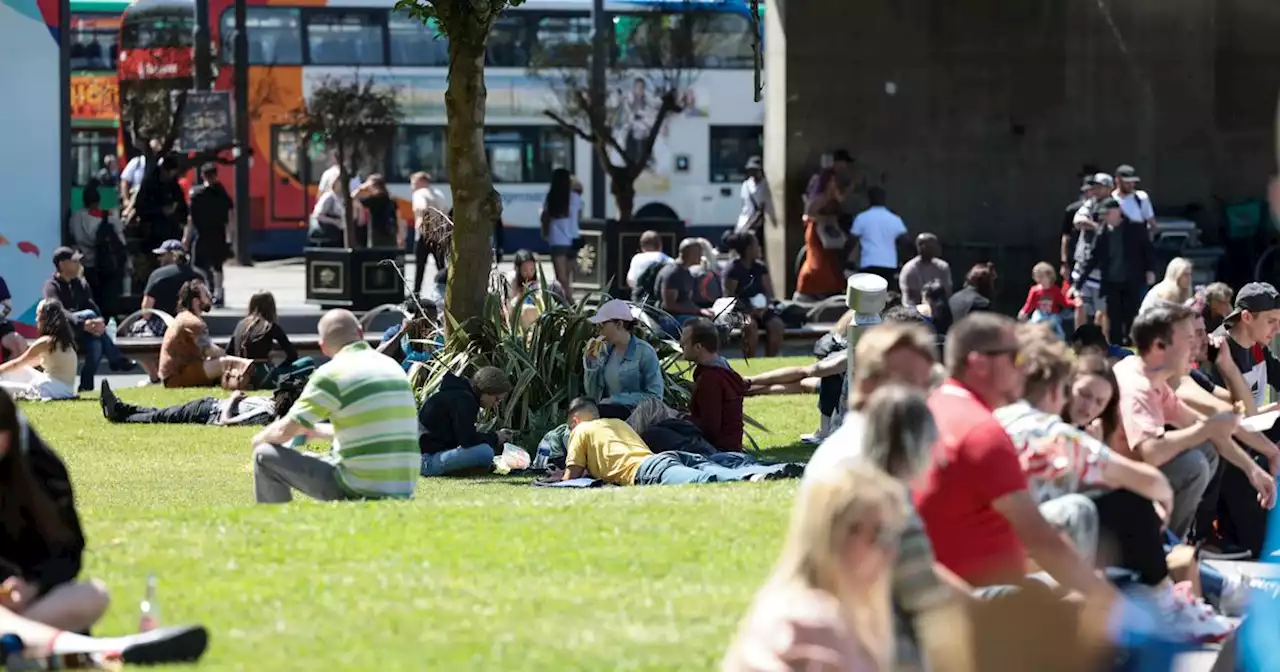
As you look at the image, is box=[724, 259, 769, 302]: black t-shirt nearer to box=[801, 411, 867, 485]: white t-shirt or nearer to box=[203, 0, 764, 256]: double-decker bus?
box=[801, 411, 867, 485]: white t-shirt

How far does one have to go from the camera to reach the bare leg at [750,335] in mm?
22172

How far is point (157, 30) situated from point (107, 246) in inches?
618

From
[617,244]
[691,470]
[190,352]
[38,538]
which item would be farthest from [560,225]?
[38,538]

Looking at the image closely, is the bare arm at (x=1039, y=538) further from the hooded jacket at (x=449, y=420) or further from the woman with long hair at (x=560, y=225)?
the woman with long hair at (x=560, y=225)

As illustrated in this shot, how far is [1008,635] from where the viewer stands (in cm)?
707

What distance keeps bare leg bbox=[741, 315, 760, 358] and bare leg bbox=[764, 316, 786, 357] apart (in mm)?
117

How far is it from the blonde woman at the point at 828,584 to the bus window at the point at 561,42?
35.8 meters

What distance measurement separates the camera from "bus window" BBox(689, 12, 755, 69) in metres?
41.2

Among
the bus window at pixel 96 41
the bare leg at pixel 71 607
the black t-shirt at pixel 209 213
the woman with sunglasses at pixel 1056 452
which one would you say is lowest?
the bare leg at pixel 71 607

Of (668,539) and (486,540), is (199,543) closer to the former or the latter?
(486,540)

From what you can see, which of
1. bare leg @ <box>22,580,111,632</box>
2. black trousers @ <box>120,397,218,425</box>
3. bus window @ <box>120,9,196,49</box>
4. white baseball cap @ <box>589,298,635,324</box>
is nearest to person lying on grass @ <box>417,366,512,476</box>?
white baseball cap @ <box>589,298,635,324</box>

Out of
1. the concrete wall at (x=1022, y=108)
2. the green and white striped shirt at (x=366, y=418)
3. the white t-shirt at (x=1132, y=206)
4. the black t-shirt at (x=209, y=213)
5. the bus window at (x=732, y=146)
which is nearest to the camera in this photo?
the green and white striped shirt at (x=366, y=418)

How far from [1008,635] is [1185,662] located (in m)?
1.85

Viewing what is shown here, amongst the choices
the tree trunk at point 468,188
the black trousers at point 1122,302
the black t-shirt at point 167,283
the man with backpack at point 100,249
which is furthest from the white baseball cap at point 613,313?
the man with backpack at point 100,249
